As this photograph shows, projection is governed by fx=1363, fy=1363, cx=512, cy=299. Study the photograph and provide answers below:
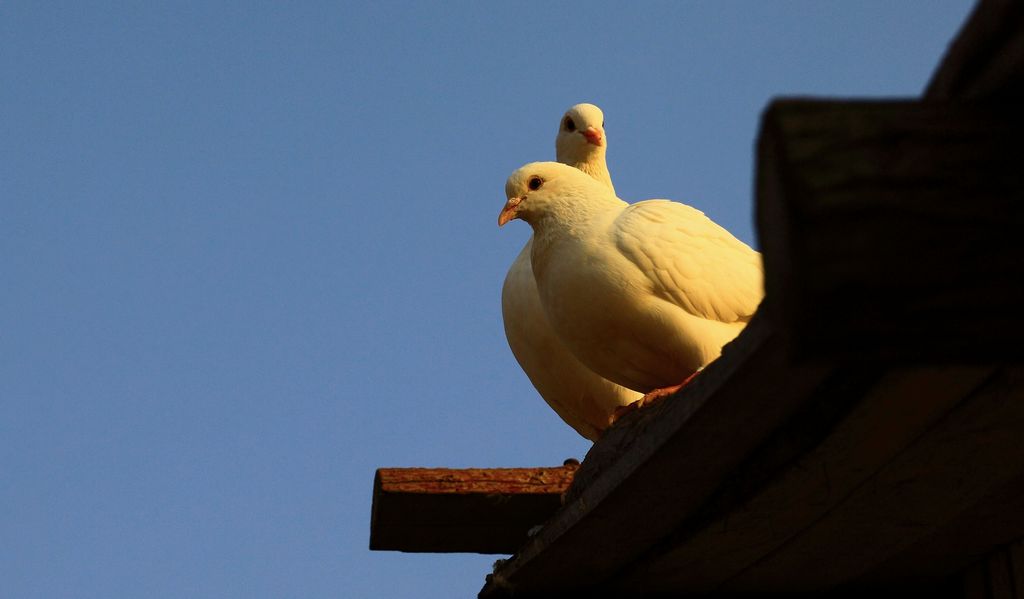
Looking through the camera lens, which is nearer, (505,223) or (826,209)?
(826,209)

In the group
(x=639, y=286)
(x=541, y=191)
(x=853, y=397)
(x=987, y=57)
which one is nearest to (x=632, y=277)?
(x=639, y=286)

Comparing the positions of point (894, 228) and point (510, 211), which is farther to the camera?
point (510, 211)

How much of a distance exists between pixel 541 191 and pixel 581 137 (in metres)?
2.28

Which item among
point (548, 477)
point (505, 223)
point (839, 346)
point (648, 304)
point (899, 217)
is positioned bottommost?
point (839, 346)

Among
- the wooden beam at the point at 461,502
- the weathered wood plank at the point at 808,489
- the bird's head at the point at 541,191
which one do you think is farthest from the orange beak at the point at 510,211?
the weathered wood plank at the point at 808,489

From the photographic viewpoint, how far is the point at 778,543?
308 cm

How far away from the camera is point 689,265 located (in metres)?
4.59

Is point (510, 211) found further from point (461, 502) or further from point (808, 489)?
point (808, 489)

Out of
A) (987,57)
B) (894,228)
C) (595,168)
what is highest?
(595,168)

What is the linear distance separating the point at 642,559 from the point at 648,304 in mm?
1380

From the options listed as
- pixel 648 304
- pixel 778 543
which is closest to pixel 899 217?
pixel 778 543

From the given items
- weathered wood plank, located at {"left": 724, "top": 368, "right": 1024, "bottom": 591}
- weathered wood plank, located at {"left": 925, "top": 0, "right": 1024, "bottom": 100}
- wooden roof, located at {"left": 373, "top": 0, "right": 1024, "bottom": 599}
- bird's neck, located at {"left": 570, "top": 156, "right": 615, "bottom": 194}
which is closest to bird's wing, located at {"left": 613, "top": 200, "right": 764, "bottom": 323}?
wooden roof, located at {"left": 373, "top": 0, "right": 1024, "bottom": 599}

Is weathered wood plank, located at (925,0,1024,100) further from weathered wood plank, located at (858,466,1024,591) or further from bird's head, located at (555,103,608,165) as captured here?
bird's head, located at (555,103,608,165)

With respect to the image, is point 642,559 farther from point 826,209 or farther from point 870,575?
point 826,209
